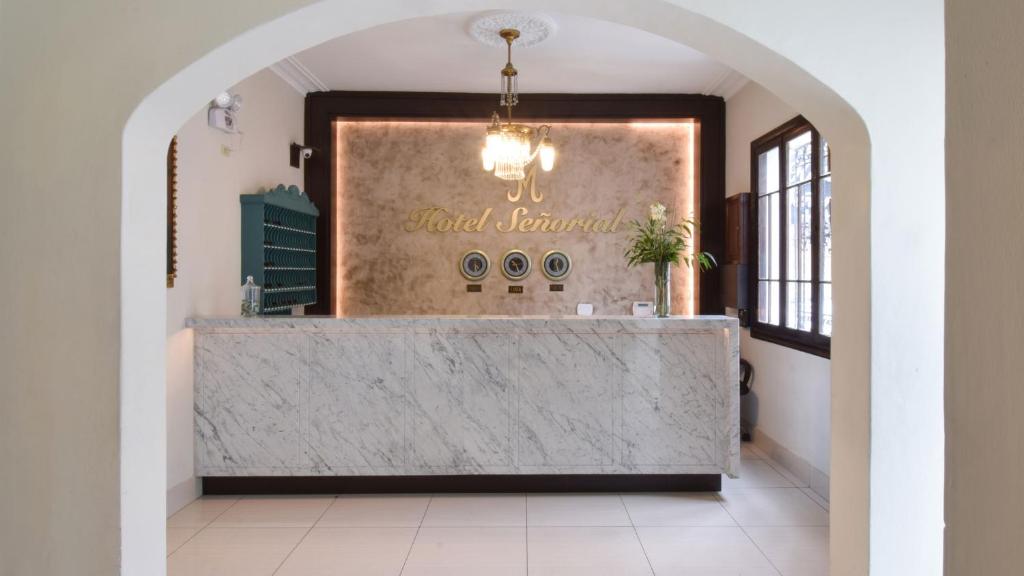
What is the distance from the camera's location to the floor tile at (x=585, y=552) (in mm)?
3482

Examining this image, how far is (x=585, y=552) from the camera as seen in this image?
147 inches

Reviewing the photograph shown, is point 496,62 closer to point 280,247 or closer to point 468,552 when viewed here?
point 280,247

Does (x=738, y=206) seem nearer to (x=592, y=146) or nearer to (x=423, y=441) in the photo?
(x=592, y=146)

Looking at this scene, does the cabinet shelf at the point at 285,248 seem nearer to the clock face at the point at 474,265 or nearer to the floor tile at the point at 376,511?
the clock face at the point at 474,265

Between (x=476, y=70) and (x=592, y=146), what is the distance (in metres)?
1.58

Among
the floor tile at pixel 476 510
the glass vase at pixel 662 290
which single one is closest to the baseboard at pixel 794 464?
the glass vase at pixel 662 290

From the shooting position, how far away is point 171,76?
238 cm

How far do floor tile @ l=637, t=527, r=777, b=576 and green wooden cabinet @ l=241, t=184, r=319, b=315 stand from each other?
10.9 ft

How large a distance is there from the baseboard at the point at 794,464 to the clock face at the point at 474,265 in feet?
10.0

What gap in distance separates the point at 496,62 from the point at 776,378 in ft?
11.9
